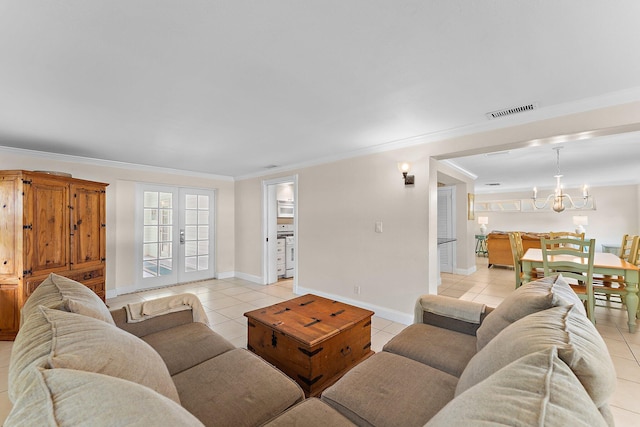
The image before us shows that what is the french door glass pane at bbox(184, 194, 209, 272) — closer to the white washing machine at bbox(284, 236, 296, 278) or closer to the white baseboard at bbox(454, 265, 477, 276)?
the white washing machine at bbox(284, 236, 296, 278)

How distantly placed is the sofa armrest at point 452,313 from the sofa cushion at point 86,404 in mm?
1860

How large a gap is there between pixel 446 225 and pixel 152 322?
622 centimetres

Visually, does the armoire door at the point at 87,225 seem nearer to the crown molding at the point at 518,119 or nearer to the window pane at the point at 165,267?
the window pane at the point at 165,267

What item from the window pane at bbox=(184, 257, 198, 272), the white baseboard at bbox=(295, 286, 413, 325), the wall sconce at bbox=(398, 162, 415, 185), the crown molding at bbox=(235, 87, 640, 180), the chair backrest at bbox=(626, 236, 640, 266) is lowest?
the white baseboard at bbox=(295, 286, 413, 325)

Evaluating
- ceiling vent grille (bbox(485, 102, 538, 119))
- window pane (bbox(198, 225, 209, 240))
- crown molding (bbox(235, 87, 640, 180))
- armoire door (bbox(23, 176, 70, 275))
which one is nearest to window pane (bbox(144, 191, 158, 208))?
window pane (bbox(198, 225, 209, 240))

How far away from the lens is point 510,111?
244 centimetres

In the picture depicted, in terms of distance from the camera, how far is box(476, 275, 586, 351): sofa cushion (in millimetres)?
1246

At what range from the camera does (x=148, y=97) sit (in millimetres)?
2205

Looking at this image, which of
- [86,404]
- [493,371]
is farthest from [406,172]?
[86,404]

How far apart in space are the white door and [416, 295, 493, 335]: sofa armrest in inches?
181

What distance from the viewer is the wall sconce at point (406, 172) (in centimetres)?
327

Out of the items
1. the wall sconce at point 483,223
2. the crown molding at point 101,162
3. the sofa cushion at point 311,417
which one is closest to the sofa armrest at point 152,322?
the sofa cushion at point 311,417

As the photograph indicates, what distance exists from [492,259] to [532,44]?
22.0 ft

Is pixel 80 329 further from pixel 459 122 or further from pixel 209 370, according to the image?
pixel 459 122
